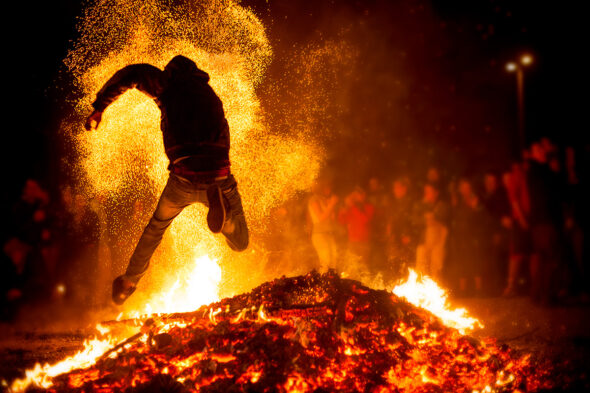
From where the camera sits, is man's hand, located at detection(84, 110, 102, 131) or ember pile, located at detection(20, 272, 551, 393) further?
man's hand, located at detection(84, 110, 102, 131)

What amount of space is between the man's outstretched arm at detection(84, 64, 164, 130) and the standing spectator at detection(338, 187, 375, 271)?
5332mm

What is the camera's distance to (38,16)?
10.1 metres

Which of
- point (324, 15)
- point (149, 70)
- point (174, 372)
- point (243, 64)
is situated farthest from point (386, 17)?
point (174, 372)

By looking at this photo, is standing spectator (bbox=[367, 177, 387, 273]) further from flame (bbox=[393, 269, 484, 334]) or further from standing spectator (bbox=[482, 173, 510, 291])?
flame (bbox=[393, 269, 484, 334])

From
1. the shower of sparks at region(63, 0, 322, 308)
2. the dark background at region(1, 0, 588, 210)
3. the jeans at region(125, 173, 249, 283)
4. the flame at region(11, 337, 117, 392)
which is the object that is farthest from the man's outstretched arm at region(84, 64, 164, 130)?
the dark background at region(1, 0, 588, 210)

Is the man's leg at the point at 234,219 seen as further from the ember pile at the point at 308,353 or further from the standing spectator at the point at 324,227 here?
the standing spectator at the point at 324,227

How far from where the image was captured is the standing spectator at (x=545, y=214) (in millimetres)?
6012

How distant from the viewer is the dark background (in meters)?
10.0

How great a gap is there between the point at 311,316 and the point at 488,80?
10.2 metres

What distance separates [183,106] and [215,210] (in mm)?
951

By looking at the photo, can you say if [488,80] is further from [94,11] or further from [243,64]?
[94,11]

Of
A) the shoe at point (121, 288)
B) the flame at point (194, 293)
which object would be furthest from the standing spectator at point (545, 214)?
the shoe at point (121, 288)

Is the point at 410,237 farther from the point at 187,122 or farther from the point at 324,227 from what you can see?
the point at 187,122

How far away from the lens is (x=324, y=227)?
7.78 m
